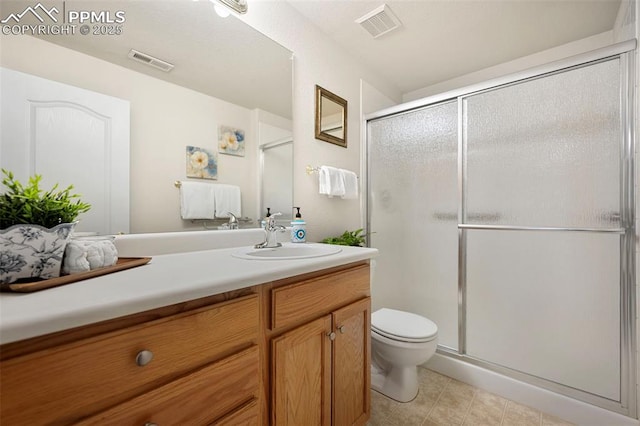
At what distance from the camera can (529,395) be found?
1.52 m

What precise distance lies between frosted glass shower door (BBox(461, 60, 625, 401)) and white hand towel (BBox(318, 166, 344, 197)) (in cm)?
86

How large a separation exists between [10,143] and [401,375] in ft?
6.47

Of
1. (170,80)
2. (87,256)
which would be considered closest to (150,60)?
(170,80)

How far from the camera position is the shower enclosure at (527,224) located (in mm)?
1344

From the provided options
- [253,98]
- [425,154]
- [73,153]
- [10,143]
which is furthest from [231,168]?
[425,154]

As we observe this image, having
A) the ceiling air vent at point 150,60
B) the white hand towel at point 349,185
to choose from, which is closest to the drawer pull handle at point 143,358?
the ceiling air vent at point 150,60

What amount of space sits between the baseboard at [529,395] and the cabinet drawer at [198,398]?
1567 mm

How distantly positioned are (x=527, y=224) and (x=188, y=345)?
6.07 ft

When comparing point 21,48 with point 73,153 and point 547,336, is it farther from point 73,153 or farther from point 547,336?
point 547,336

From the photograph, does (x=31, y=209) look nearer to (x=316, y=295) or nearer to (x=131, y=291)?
(x=131, y=291)

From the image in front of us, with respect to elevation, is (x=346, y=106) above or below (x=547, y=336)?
above

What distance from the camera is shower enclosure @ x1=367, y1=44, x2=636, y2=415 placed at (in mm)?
1344

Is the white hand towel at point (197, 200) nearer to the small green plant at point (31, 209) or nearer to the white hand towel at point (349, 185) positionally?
the small green plant at point (31, 209)

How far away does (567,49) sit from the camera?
197 cm
